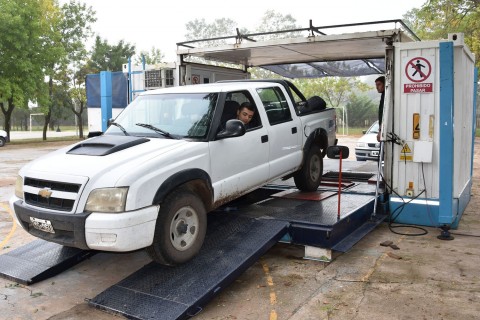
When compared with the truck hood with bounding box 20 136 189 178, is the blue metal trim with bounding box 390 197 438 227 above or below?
below

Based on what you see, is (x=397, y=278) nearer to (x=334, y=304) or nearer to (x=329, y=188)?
(x=334, y=304)

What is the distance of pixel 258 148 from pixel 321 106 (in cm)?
210

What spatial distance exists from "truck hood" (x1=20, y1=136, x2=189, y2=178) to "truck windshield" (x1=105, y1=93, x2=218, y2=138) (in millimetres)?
259

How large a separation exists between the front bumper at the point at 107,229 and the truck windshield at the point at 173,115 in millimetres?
1151

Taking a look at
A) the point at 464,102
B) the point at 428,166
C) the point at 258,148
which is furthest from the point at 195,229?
the point at 464,102

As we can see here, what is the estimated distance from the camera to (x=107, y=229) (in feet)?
12.8

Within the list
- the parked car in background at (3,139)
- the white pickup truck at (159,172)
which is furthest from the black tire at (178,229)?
the parked car in background at (3,139)

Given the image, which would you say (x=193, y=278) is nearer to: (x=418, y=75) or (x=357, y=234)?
(x=357, y=234)

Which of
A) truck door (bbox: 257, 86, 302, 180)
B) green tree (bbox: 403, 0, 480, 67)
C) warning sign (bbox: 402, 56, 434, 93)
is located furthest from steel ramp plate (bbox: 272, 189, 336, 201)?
green tree (bbox: 403, 0, 480, 67)

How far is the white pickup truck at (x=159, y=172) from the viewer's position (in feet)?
13.1

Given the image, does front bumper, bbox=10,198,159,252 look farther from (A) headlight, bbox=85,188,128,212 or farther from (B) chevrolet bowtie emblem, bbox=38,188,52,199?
(B) chevrolet bowtie emblem, bbox=38,188,52,199

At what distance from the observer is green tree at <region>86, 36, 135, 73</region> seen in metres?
39.2

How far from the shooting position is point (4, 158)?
1881 centimetres

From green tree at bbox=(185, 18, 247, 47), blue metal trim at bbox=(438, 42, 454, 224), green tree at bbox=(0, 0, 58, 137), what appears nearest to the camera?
blue metal trim at bbox=(438, 42, 454, 224)
